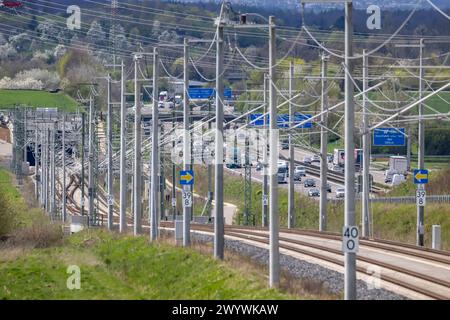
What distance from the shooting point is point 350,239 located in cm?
2438

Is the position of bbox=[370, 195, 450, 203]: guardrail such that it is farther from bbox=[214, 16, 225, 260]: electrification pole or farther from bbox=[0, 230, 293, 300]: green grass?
bbox=[214, 16, 225, 260]: electrification pole

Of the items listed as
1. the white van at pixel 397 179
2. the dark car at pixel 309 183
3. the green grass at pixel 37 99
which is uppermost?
the green grass at pixel 37 99

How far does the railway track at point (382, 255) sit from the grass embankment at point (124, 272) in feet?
8.08

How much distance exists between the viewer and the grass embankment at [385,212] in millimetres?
54062

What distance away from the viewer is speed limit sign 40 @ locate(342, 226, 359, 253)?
24.3m

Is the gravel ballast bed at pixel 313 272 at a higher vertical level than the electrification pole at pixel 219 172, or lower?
lower

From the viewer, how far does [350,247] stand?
24.4 m

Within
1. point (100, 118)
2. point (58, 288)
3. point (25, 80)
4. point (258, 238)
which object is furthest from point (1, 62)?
point (58, 288)

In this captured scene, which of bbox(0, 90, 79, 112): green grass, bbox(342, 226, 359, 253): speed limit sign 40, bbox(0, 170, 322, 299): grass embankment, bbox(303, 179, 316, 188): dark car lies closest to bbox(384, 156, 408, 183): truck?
bbox(303, 179, 316, 188): dark car

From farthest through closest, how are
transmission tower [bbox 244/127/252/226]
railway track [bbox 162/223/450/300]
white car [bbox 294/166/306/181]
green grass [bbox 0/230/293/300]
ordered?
white car [bbox 294/166/306/181], transmission tower [bbox 244/127/252/226], railway track [bbox 162/223/450/300], green grass [bbox 0/230/293/300]

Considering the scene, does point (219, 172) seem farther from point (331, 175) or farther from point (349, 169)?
point (331, 175)

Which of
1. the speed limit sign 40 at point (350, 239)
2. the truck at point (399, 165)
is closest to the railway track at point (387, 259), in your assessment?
the speed limit sign 40 at point (350, 239)

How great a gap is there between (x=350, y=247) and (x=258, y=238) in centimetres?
2161

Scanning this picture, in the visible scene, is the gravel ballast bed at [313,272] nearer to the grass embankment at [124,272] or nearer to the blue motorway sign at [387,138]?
the grass embankment at [124,272]
